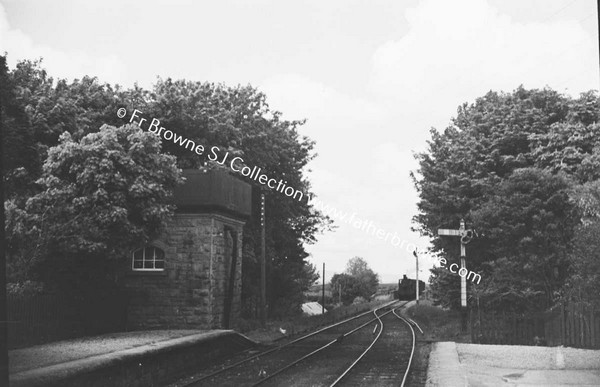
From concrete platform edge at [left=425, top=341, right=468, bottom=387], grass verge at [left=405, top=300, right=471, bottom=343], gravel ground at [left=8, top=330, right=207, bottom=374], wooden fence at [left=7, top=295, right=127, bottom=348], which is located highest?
wooden fence at [left=7, top=295, right=127, bottom=348]

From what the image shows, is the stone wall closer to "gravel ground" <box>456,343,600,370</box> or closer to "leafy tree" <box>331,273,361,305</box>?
"gravel ground" <box>456,343,600,370</box>

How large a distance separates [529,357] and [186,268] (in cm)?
1016

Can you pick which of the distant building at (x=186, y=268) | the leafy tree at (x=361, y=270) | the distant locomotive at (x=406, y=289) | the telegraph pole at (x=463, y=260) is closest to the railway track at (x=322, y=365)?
the telegraph pole at (x=463, y=260)

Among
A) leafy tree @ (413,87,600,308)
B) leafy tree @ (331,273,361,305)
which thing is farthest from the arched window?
leafy tree @ (331,273,361,305)

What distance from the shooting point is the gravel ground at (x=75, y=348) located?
34.2 feet

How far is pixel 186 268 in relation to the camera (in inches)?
740

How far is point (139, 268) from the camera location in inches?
763

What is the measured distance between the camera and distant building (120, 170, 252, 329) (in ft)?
61.3

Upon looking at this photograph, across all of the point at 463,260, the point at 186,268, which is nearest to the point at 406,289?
the point at 463,260

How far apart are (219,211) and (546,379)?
11070mm

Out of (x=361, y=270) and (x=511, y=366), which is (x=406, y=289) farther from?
(x=511, y=366)

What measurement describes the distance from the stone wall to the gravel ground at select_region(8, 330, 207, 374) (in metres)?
2.44

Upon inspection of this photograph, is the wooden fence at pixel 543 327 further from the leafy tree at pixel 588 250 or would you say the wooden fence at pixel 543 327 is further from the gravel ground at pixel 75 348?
the gravel ground at pixel 75 348

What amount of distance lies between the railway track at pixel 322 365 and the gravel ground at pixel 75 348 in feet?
6.23
